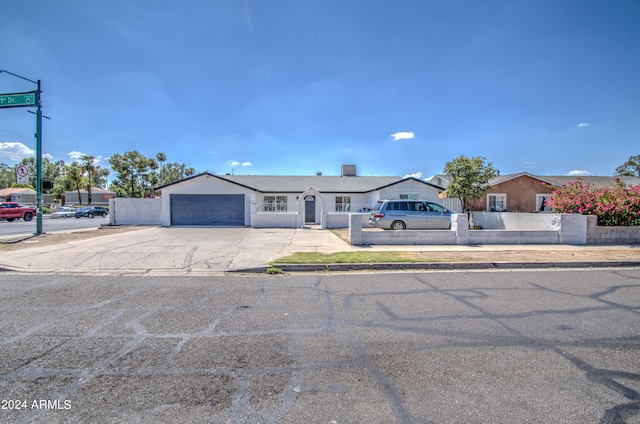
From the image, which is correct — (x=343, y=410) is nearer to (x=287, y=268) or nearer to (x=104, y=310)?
(x=104, y=310)

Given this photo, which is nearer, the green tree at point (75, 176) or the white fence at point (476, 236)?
the white fence at point (476, 236)

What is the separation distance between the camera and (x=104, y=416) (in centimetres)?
257

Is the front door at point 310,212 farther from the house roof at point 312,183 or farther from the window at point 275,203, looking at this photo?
the window at point 275,203

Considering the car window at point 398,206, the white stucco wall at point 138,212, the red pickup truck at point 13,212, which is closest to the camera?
the car window at point 398,206

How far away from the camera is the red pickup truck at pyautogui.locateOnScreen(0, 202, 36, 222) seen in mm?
28397

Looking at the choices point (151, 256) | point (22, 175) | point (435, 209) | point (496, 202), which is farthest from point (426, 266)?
point (496, 202)

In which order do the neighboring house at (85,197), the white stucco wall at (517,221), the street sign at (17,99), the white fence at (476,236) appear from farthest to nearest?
the neighboring house at (85,197)
the street sign at (17,99)
the white stucco wall at (517,221)
the white fence at (476,236)

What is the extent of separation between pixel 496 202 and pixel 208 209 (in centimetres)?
2181

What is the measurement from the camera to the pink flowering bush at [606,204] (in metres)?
13.5

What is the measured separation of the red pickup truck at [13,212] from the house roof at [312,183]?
1980 centimetres

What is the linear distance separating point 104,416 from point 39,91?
18.9 m

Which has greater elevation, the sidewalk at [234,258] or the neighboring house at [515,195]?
the neighboring house at [515,195]

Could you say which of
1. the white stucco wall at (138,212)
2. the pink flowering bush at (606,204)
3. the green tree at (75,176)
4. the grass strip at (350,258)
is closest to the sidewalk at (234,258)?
the grass strip at (350,258)

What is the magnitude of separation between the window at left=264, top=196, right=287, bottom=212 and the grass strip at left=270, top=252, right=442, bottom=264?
15278mm
